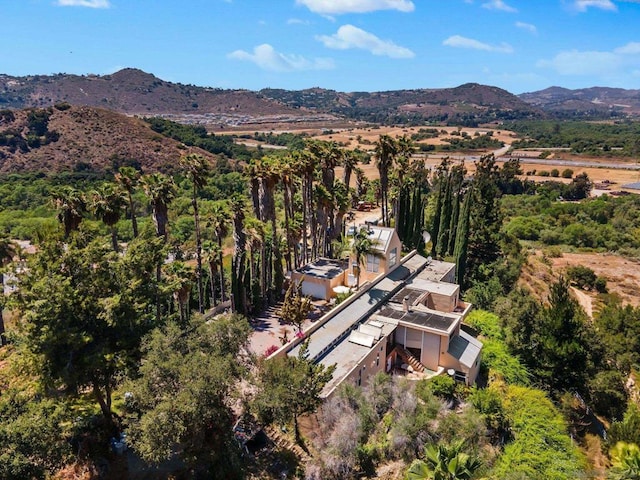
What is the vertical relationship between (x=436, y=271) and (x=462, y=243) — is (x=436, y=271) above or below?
below

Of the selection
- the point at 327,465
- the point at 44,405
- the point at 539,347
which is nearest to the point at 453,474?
the point at 327,465

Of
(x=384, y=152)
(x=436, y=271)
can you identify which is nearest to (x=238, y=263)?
(x=436, y=271)

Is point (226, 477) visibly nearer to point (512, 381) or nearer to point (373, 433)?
point (373, 433)

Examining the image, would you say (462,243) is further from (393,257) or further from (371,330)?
(371,330)

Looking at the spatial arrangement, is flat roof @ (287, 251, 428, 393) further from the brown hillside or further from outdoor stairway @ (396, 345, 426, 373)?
the brown hillside

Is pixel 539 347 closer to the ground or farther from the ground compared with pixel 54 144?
closer to the ground

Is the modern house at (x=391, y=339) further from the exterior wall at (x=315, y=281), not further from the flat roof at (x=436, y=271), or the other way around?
the flat roof at (x=436, y=271)

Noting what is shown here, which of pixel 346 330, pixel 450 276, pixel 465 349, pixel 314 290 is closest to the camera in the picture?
pixel 346 330
